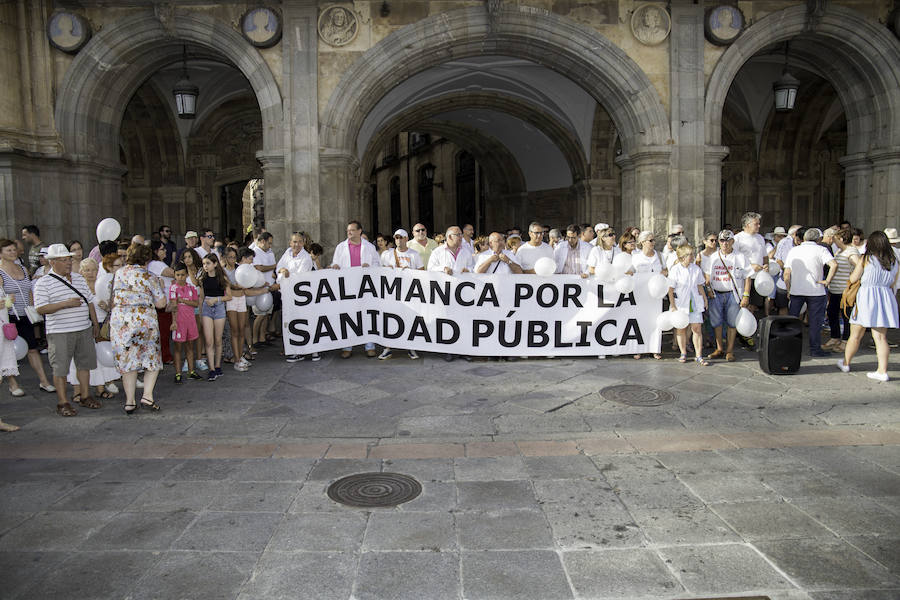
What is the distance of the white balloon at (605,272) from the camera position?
8367 millimetres

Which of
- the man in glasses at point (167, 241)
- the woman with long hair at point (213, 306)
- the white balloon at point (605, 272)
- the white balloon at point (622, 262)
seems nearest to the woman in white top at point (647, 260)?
the white balloon at point (622, 262)

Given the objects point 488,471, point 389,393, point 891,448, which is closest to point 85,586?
point 488,471

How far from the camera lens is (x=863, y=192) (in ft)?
40.0

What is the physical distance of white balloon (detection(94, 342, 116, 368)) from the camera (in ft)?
20.9

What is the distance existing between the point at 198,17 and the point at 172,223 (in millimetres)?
7562

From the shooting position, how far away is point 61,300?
6.12 meters

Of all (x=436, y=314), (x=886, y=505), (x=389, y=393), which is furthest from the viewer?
(x=436, y=314)

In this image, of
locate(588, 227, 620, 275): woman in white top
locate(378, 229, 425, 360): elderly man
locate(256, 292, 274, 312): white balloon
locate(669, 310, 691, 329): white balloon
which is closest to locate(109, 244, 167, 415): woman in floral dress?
locate(256, 292, 274, 312): white balloon

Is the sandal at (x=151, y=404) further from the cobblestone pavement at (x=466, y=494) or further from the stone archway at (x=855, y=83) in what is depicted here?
the stone archway at (x=855, y=83)

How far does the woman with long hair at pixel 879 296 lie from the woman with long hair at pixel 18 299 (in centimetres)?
875

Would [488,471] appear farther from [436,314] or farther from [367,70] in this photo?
[367,70]

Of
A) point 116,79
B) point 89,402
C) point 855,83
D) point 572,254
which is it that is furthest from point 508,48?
point 89,402

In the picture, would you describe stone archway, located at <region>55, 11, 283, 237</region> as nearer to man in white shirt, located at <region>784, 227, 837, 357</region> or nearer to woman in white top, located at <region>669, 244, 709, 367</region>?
woman in white top, located at <region>669, 244, 709, 367</region>

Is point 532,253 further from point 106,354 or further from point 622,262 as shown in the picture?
point 106,354
